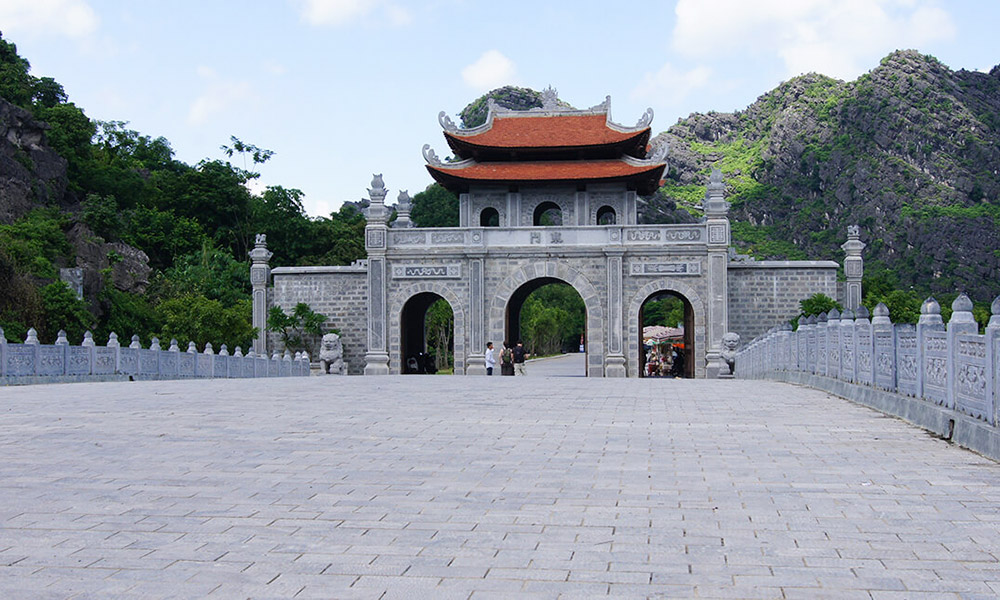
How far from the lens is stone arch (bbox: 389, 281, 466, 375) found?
32.4 metres

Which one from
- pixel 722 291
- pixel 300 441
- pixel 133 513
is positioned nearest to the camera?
pixel 133 513

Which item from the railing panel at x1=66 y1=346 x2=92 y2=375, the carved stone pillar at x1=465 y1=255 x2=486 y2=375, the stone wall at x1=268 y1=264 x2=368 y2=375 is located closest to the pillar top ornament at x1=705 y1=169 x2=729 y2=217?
the carved stone pillar at x1=465 y1=255 x2=486 y2=375

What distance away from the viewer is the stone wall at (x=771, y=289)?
104ft

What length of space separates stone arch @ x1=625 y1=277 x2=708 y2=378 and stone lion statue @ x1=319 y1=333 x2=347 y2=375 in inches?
377

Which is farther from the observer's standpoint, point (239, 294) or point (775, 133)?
point (775, 133)

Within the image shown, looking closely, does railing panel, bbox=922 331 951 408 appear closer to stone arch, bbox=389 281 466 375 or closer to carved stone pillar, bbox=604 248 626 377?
carved stone pillar, bbox=604 248 626 377

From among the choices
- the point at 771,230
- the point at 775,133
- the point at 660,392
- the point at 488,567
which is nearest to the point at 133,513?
the point at 488,567

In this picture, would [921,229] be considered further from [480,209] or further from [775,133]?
[480,209]

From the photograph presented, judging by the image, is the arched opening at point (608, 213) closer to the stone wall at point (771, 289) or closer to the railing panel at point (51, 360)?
the stone wall at point (771, 289)

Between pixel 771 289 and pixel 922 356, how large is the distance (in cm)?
2297

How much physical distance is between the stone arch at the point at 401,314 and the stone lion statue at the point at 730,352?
28.9 feet

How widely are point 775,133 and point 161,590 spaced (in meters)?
91.5

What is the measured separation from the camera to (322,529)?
4801 millimetres

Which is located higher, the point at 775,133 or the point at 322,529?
the point at 775,133
